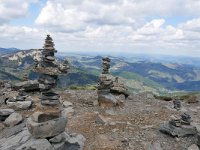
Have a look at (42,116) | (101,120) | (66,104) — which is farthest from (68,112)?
(42,116)

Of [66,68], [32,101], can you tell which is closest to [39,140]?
[66,68]

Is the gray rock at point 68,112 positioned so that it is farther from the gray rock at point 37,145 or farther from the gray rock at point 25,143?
the gray rock at point 37,145

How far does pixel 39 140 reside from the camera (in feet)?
69.6

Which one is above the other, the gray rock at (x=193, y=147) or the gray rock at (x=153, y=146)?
the gray rock at (x=193, y=147)

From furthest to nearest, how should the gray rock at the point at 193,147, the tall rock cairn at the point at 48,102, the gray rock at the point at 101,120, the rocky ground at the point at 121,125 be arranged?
the gray rock at the point at 101,120
the rocky ground at the point at 121,125
the gray rock at the point at 193,147
the tall rock cairn at the point at 48,102

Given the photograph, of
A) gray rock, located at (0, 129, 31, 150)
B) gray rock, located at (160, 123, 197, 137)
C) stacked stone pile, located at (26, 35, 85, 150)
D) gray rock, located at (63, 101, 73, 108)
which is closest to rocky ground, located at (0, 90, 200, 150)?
gray rock, located at (63, 101, 73, 108)

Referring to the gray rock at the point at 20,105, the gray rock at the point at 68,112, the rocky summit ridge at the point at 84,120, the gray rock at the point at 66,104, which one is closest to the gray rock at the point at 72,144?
the rocky summit ridge at the point at 84,120

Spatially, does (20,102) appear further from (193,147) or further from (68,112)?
(193,147)

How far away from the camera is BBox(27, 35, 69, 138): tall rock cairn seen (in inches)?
847

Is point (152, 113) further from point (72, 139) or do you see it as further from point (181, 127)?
point (72, 139)

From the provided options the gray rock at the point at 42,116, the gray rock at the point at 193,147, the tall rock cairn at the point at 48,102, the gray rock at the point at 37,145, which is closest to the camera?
the gray rock at the point at 37,145

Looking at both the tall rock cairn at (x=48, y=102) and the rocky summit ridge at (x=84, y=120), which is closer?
the tall rock cairn at (x=48, y=102)

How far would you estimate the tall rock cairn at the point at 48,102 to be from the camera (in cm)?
2152

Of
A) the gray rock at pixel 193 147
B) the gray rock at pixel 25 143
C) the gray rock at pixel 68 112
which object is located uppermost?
the gray rock at pixel 25 143
